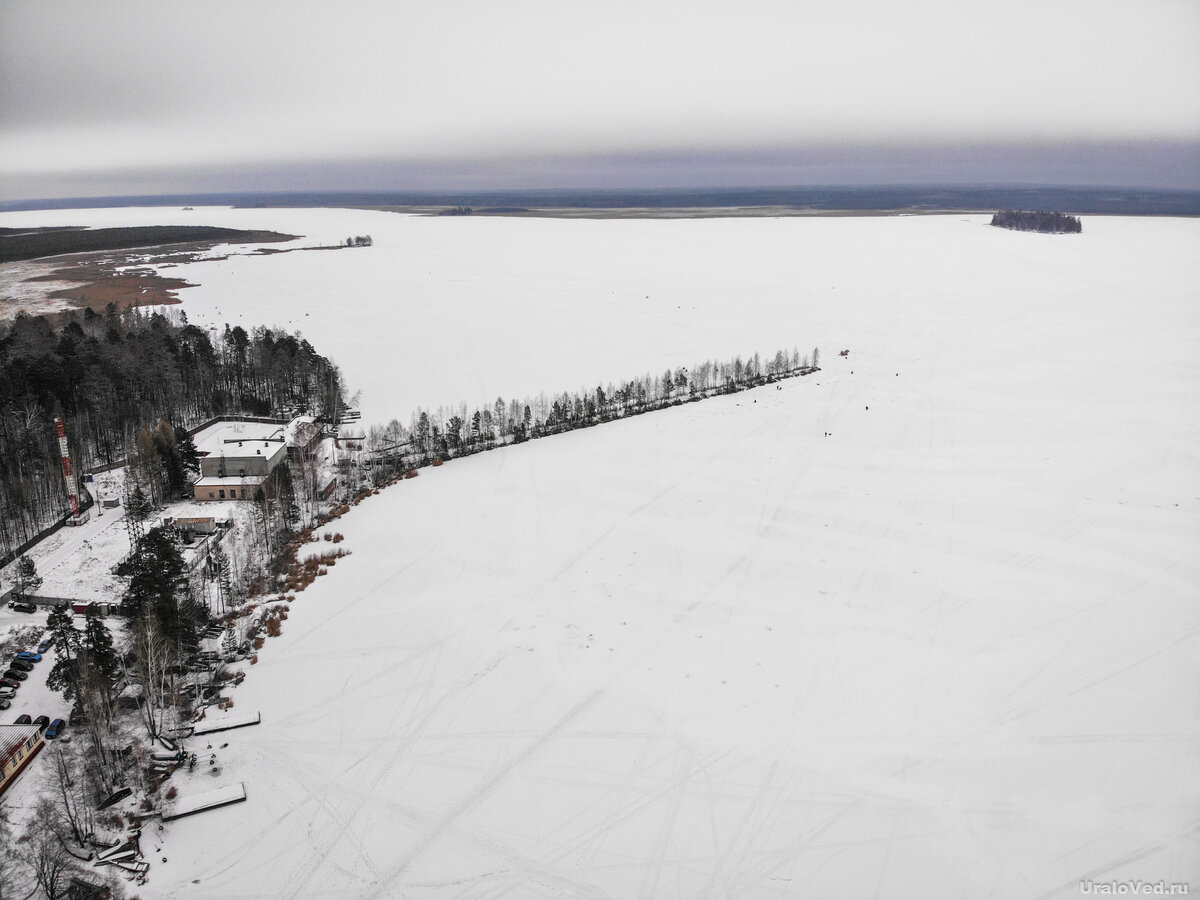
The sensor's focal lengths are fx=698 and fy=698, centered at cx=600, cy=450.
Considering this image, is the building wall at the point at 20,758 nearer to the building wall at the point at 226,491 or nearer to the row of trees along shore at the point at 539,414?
the building wall at the point at 226,491

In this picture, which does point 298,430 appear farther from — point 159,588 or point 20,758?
point 20,758

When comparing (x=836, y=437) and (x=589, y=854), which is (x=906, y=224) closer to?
(x=836, y=437)

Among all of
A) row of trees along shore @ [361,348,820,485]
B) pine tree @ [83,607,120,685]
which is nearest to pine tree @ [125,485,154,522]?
row of trees along shore @ [361,348,820,485]

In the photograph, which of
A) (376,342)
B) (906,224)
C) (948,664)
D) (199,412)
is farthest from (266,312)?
(906,224)

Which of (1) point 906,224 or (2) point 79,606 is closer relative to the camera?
(2) point 79,606

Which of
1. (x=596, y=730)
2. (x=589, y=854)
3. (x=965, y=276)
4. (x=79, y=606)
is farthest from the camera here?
(x=965, y=276)

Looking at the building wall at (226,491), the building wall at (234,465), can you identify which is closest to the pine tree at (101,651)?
the building wall at (226,491)

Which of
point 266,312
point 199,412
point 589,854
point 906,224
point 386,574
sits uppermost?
point 906,224

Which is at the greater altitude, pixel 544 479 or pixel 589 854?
pixel 544 479

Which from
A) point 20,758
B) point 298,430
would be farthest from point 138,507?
point 20,758
